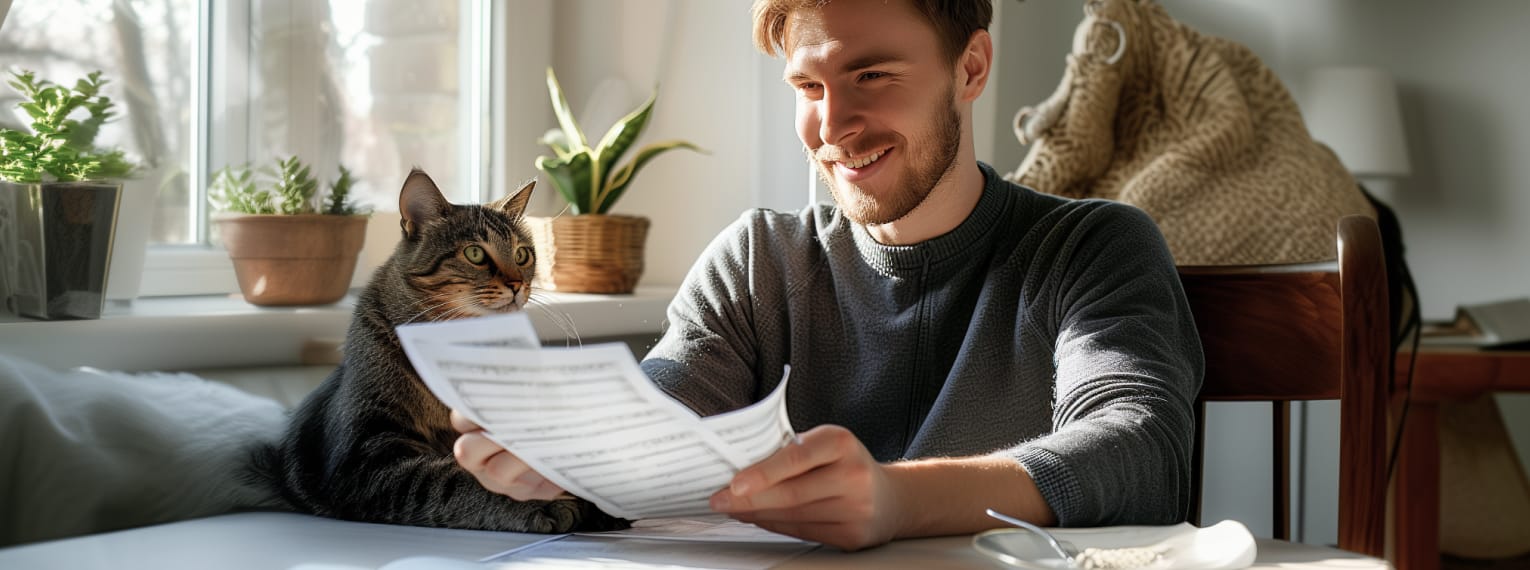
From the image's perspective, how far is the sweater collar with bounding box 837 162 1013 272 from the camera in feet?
3.97

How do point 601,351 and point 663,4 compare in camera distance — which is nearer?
point 601,351

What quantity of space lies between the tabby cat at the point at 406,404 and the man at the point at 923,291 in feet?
0.84

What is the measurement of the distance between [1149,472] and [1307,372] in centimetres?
30

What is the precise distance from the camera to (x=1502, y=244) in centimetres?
269

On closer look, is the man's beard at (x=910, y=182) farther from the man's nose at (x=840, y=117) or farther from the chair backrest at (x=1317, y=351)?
the chair backrest at (x=1317, y=351)

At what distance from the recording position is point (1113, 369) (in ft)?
3.13

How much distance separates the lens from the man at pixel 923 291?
3.30 feet

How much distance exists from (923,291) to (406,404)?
52cm

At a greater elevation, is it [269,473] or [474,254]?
[474,254]

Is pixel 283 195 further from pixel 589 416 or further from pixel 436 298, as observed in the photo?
pixel 589 416

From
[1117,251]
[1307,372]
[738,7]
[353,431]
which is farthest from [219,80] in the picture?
[1307,372]

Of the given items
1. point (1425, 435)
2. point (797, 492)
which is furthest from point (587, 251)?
point (1425, 435)

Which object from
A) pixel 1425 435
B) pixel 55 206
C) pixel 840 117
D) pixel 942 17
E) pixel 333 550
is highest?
pixel 942 17

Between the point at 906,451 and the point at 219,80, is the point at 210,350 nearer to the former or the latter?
the point at 219,80
